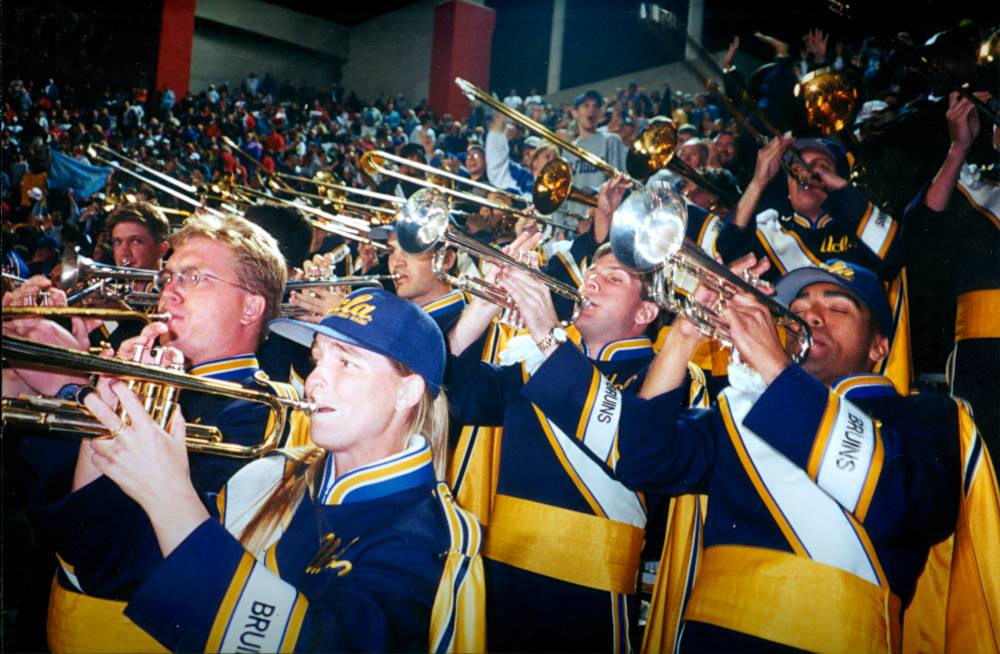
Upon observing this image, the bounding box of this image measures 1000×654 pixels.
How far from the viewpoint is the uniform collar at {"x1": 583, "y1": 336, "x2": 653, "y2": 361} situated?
2.92 meters

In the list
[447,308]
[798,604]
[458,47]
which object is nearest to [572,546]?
[798,604]

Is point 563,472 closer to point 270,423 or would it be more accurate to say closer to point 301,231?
point 270,423

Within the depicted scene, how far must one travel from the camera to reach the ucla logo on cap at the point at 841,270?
2611 mm

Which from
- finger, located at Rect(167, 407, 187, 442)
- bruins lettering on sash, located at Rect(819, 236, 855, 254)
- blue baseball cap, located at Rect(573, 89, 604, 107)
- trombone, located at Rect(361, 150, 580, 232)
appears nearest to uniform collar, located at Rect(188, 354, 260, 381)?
finger, located at Rect(167, 407, 187, 442)

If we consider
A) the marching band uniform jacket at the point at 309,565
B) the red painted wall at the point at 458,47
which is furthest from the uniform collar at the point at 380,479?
the red painted wall at the point at 458,47

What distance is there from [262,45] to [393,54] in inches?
21.1

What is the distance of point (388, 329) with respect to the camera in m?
2.42

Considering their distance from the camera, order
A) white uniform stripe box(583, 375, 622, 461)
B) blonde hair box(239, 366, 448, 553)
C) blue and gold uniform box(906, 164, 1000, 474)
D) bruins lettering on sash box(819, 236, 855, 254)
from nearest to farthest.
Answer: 1. blonde hair box(239, 366, 448, 553)
2. white uniform stripe box(583, 375, 622, 461)
3. blue and gold uniform box(906, 164, 1000, 474)
4. bruins lettering on sash box(819, 236, 855, 254)

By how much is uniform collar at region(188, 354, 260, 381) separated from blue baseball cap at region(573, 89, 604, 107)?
6.95ft

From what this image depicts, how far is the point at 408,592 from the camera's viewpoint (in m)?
2.01

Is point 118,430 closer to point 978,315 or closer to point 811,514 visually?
point 811,514

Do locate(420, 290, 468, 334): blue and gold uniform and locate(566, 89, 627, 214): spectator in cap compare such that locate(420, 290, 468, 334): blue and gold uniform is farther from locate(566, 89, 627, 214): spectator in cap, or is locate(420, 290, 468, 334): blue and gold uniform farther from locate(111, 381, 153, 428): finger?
locate(111, 381, 153, 428): finger

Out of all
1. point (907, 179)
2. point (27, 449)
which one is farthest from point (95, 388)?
point (907, 179)

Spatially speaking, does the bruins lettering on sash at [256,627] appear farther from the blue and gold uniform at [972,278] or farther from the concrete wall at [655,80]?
the concrete wall at [655,80]
